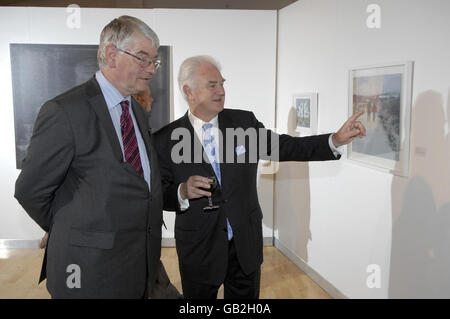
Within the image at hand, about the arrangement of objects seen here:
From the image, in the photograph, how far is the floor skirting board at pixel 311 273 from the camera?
12.0ft

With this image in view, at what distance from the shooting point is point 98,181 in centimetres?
155

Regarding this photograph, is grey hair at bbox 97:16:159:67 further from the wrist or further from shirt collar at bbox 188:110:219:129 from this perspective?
the wrist

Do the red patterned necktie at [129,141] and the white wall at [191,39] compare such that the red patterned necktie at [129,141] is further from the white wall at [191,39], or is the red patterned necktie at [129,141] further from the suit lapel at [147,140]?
the white wall at [191,39]

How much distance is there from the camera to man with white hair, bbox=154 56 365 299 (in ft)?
7.11

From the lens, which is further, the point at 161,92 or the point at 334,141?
the point at 161,92

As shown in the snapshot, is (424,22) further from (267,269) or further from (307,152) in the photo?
(267,269)

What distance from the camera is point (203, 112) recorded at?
2.27 meters

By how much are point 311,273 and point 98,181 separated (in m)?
3.09

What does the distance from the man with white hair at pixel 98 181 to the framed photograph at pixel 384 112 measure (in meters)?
1.71

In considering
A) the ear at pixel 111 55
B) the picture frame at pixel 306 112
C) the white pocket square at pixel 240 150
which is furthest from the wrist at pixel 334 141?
the picture frame at pixel 306 112

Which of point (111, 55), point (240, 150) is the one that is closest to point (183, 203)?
point (240, 150)

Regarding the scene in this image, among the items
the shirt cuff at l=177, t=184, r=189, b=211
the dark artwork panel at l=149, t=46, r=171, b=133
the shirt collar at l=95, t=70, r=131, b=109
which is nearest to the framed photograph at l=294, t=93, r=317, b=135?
the dark artwork panel at l=149, t=46, r=171, b=133

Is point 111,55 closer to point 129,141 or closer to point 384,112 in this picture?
point 129,141

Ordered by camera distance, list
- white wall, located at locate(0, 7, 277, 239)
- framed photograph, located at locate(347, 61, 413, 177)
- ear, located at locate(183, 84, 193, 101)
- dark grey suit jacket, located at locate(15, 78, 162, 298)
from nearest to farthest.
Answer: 1. dark grey suit jacket, located at locate(15, 78, 162, 298)
2. ear, located at locate(183, 84, 193, 101)
3. framed photograph, located at locate(347, 61, 413, 177)
4. white wall, located at locate(0, 7, 277, 239)
